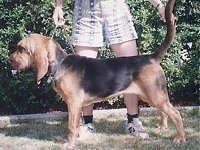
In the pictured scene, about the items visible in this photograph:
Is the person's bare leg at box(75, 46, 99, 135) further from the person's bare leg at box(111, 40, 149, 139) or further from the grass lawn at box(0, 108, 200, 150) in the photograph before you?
the person's bare leg at box(111, 40, 149, 139)

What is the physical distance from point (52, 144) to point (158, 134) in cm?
135

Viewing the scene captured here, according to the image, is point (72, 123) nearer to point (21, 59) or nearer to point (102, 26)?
point (21, 59)

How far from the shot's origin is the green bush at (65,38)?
6758 mm

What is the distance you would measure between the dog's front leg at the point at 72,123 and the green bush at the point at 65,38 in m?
1.55

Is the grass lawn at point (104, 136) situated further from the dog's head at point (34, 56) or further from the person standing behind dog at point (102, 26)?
the dog's head at point (34, 56)

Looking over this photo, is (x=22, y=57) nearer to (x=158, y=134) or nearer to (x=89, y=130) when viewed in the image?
(x=89, y=130)

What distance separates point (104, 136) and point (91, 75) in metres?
0.91

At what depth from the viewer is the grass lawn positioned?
5582 millimetres

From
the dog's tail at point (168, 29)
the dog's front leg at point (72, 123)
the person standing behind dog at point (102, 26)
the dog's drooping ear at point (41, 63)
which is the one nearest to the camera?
the dog's tail at point (168, 29)

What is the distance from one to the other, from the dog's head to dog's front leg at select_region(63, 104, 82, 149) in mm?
540

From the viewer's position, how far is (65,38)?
6727mm

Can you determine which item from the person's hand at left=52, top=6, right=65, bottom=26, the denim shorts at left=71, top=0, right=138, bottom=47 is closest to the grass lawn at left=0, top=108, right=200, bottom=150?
the denim shorts at left=71, top=0, right=138, bottom=47

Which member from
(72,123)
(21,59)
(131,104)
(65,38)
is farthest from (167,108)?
(65,38)

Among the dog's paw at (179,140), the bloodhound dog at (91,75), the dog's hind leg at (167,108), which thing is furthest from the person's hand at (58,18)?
the dog's paw at (179,140)
